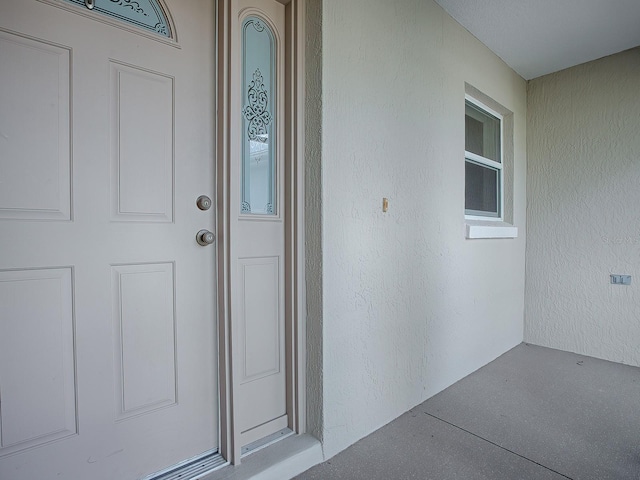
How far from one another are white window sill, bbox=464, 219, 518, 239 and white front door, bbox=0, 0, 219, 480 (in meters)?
1.83

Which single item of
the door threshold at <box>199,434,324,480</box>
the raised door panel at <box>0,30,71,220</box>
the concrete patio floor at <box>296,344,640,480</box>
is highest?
the raised door panel at <box>0,30,71,220</box>

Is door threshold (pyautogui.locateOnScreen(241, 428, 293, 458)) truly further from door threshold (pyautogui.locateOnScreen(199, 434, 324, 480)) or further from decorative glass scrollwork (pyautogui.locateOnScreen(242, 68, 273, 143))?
decorative glass scrollwork (pyautogui.locateOnScreen(242, 68, 273, 143))

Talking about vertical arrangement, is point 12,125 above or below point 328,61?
below

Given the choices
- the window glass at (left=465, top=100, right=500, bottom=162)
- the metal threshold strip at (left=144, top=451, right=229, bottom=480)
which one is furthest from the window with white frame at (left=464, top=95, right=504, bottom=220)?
the metal threshold strip at (left=144, top=451, right=229, bottom=480)

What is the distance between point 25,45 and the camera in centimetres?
102

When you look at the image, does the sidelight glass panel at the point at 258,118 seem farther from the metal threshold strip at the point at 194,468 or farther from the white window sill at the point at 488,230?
the white window sill at the point at 488,230

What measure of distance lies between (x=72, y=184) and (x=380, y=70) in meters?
1.46

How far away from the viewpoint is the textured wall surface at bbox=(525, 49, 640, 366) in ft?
8.92

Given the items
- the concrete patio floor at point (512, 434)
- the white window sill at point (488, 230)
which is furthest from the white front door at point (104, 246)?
the white window sill at point (488, 230)

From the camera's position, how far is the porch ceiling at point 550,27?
217cm

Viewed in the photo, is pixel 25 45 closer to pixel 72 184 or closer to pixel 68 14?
pixel 68 14

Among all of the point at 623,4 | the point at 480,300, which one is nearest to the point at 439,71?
the point at 623,4

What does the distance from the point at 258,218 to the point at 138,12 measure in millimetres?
857

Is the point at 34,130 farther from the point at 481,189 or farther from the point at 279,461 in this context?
the point at 481,189
